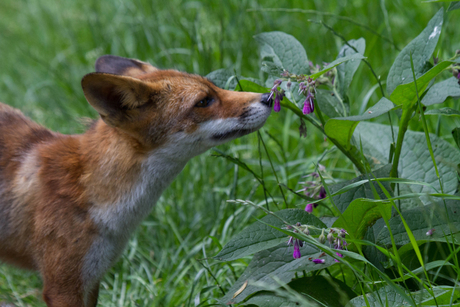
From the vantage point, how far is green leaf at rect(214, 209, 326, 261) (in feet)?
8.30

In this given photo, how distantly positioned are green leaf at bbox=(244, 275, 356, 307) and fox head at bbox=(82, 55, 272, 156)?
1.07 metres

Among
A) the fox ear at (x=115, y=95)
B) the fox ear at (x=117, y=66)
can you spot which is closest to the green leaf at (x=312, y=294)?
the fox ear at (x=115, y=95)

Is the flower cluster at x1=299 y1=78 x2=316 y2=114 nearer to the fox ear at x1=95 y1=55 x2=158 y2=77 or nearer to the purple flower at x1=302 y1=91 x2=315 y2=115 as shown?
the purple flower at x1=302 y1=91 x2=315 y2=115

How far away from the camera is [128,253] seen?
4562 millimetres

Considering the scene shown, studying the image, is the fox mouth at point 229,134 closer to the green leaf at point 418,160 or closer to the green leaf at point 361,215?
the green leaf at point 418,160

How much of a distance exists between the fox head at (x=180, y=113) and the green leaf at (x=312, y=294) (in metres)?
1.07

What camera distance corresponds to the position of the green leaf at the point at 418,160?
120 inches

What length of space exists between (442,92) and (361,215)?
866 millimetres

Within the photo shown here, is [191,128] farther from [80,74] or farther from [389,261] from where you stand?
[80,74]

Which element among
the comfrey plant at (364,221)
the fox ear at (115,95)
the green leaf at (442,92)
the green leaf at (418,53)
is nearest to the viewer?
the comfrey plant at (364,221)

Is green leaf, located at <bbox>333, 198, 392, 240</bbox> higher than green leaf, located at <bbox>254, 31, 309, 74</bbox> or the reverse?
the reverse

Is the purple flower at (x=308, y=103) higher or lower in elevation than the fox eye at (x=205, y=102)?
higher

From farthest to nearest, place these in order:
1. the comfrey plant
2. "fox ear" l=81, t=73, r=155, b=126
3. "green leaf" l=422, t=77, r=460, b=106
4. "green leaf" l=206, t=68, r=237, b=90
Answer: "green leaf" l=206, t=68, r=237, b=90, "fox ear" l=81, t=73, r=155, b=126, "green leaf" l=422, t=77, r=460, b=106, the comfrey plant

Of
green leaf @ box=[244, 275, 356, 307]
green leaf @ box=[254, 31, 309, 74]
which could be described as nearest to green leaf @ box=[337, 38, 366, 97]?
green leaf @ box=[254, 31, 309, 74]
